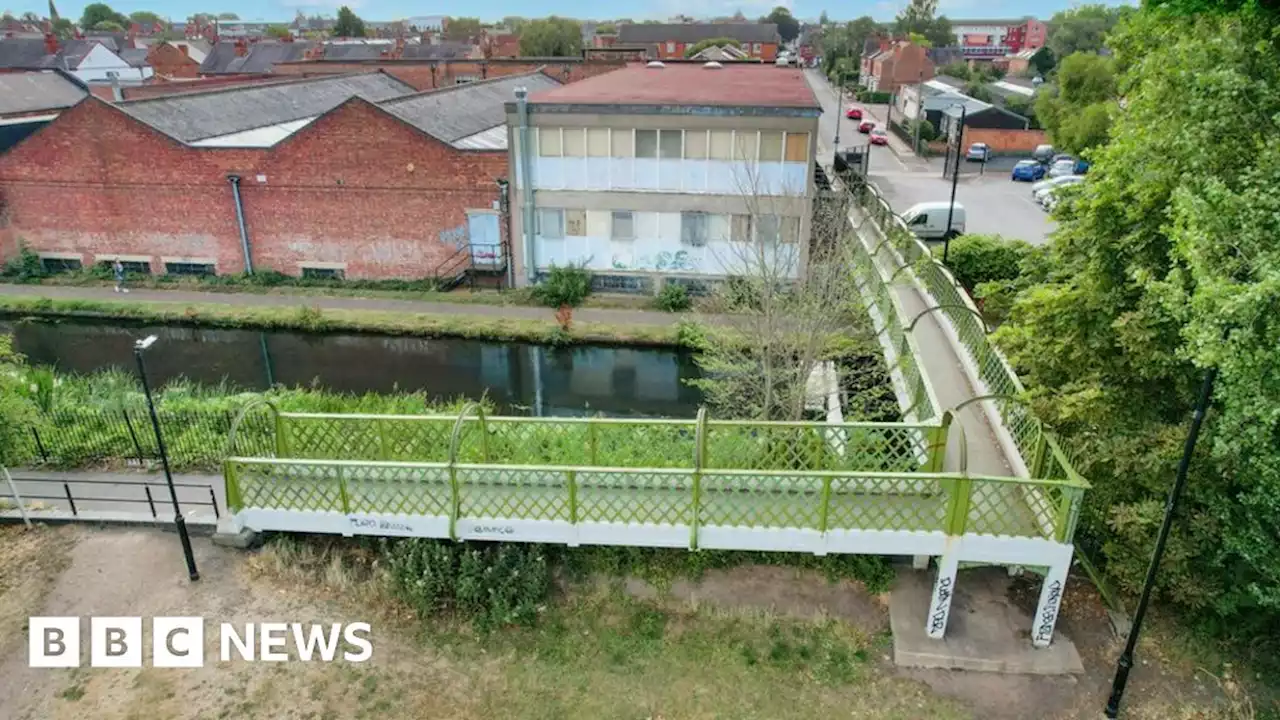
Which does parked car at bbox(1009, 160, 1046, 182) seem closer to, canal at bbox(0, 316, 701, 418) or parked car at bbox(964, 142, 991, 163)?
parked car at bbox(964, 142, 991, 163)

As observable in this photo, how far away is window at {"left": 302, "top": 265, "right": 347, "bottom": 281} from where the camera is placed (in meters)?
26.7

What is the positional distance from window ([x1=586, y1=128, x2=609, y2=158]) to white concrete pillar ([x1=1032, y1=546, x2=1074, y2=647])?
16730 millimetres

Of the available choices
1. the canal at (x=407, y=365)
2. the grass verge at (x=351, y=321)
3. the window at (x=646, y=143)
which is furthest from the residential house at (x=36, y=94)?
the window at (x=646, y=143)

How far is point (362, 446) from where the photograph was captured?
39.7 ft

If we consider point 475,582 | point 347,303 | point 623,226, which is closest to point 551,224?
point 623,226

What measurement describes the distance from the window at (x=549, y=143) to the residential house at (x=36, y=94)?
88.2ft

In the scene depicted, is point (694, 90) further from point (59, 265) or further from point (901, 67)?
point (901, 67)

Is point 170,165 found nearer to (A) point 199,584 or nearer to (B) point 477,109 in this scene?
(B) point 477,109

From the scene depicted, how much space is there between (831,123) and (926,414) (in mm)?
55077

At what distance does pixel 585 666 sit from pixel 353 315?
639 inches

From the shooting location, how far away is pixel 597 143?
74.2 feet

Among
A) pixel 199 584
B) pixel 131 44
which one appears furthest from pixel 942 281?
pixel 131 44

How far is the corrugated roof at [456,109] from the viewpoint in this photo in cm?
2670

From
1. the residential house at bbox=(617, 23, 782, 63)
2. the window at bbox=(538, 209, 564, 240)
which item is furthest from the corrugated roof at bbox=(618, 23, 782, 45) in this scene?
the window at bbox=(538, 209, 564, 240)
